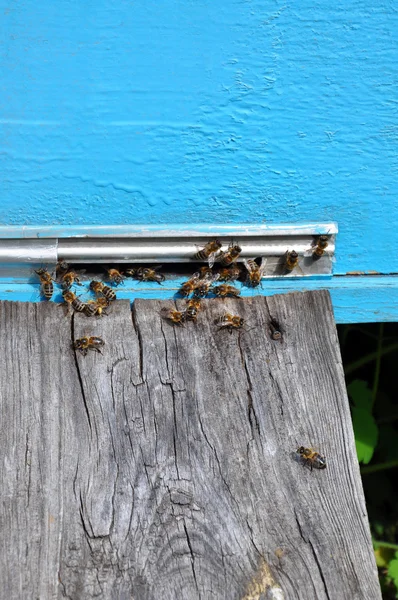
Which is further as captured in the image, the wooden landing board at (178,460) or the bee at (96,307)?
the bee at (96,307)

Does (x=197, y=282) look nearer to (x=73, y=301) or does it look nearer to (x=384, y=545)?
(x=73, y=301)

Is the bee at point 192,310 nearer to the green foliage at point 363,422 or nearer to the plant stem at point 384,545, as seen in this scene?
the green foliage at point 363,422

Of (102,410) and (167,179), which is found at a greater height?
(167,179)

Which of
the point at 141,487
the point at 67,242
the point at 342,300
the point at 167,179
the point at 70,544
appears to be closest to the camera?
the point at 70,544

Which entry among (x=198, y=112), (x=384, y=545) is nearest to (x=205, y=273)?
(x=198, y=112)

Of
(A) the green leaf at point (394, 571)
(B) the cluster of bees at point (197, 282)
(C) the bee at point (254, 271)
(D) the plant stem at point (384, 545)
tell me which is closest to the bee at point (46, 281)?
(B) the cluster of bees at point (197, 282)

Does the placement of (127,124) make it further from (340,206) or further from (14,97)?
(340,206)

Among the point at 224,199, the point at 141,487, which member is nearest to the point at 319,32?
the point at 224,199
